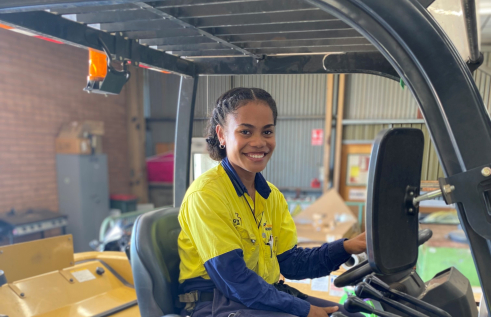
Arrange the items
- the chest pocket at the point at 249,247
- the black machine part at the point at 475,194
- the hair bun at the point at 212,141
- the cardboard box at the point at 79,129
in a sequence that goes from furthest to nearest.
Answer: the cardboard box at the point at 79,129 < the hair bun at the point at 212,141 < the chest pocket at the point at 249,247 < the black machine part at the point at 475,194

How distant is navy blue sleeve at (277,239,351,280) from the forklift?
12cm

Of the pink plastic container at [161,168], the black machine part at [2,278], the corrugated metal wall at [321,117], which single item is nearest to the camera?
the black machine part at [2,278]

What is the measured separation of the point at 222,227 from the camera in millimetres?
1512

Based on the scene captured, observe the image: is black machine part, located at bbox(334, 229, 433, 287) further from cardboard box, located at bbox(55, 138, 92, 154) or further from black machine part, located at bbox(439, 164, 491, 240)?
cardboard box, located at bbox(55, 138, 92, 154)

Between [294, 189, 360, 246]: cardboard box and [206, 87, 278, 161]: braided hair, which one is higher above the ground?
[206, 87, 278, 161]: braided hair

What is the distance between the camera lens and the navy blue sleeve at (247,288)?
147 centimetres

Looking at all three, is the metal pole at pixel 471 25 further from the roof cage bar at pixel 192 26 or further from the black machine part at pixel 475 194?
the roof cage bar at pixel 192 26

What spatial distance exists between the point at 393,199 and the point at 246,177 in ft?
2.99

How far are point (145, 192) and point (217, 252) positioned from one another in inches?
318

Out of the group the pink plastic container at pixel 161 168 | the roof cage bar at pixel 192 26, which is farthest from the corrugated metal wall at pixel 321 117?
the roof cage bar at pixel 192 26

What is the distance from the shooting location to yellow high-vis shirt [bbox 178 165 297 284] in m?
1.51

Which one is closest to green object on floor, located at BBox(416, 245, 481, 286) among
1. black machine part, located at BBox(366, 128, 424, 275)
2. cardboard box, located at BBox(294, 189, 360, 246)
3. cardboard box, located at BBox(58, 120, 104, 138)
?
cardboard box, located at BBox(294, 189, 360, 246)

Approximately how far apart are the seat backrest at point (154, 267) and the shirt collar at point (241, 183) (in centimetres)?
47

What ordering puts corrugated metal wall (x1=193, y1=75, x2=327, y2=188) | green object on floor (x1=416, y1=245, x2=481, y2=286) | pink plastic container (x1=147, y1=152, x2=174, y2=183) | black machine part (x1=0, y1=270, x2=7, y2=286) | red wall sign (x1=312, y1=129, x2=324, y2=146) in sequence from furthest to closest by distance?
1. pink plastic container (x1=147, y1=152, x2=174, y2=183)
2. red wall sign (x1=312, y1=129, x2=324, y2=146)
3. corrugated metal wall (x1=193, y1=75, x2=327, y2=188)
4. green object on floor (x1=416, y1=245, x2=481, y2=286)
5. black machine part (x1=0, y1=270, x2=7, y2=286)
